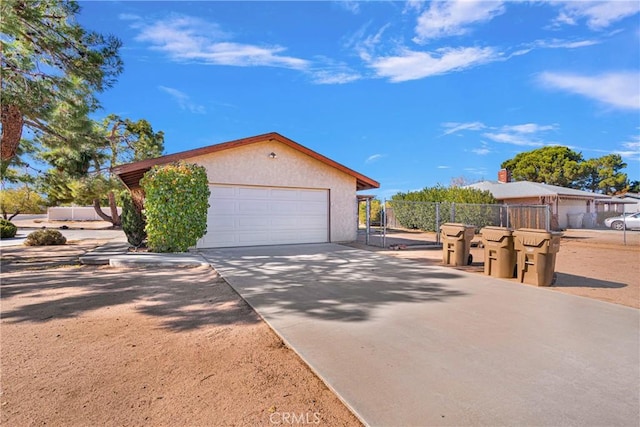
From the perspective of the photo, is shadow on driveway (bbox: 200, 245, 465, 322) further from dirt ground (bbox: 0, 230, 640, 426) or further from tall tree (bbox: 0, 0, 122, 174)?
tall tree (bbox: 0, 0, 122, 174)

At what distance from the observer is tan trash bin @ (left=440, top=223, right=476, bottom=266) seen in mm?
8828

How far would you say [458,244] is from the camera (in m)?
8.85

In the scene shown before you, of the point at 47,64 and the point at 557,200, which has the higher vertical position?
the point at 47,64


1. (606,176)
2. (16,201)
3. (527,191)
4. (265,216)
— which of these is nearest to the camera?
(265,216)

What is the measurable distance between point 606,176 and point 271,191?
1845 inches

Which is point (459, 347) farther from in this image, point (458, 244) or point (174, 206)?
point (174, 206)

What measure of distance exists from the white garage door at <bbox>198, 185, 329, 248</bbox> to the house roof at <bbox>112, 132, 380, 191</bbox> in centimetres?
130

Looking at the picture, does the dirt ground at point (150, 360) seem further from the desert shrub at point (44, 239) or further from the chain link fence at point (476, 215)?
the chain link fence at point (476, 215)

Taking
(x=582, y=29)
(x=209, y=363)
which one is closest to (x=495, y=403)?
(x=209, y=363)

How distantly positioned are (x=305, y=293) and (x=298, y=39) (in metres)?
11.4

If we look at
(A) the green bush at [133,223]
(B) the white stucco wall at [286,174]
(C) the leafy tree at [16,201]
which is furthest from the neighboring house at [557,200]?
(C) the leafy tree at [16,201]

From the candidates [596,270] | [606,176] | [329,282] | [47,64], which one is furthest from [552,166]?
[47,64]

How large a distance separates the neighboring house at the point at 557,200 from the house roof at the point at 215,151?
54.6 ft

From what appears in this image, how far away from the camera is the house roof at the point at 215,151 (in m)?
10.8
